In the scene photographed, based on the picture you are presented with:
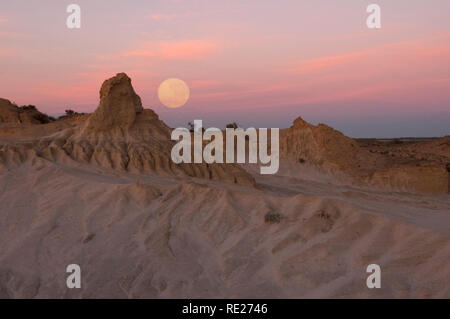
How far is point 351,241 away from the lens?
4957 mm

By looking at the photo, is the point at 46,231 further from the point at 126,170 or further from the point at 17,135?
the point at 17,135

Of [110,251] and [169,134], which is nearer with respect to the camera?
[110,251]

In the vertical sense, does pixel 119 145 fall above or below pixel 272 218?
above

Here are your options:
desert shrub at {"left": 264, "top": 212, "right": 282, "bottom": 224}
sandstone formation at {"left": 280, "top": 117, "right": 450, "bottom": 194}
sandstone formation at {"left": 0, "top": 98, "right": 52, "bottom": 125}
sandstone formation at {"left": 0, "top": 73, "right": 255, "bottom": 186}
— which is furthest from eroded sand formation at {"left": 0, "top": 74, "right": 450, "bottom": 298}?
sandstone formation at {"left": 0, "top": 98, "right": 52, "bottom": 125}

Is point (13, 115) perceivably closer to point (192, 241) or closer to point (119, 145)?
point (119, 145)

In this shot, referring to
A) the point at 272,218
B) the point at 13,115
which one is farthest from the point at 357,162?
the point at 13,115

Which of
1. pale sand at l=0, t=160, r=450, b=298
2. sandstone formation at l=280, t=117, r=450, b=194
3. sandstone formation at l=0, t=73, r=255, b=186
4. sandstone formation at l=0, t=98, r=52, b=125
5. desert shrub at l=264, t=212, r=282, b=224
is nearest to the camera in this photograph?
pale sand at l=0, t=160, r=450, b=298

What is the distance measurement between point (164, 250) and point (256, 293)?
5.54 ft

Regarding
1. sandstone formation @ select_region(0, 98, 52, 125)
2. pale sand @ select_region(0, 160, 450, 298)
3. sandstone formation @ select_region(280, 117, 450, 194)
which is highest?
sandstone formation @ select_region(0, 98, 52, 125)

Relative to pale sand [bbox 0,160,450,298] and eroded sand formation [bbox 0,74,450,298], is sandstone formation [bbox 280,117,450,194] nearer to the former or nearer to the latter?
eroded sand formation [bbox 0,74,450,298]

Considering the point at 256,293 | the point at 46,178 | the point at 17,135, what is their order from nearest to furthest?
the point at 256,293 → the point at 46,178 → the point at 17,135

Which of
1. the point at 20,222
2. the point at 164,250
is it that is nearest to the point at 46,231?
the point at 20,222

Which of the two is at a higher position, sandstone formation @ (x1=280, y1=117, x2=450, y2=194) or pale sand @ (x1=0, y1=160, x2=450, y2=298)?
sandstone formation @ (x1=280, y1=117, x2=450, y2=194)

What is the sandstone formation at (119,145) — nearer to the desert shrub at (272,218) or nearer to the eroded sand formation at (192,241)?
the eroded sand formation at (192,241)
